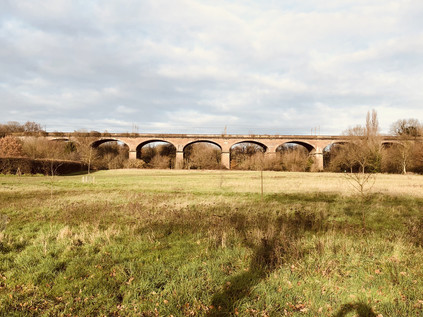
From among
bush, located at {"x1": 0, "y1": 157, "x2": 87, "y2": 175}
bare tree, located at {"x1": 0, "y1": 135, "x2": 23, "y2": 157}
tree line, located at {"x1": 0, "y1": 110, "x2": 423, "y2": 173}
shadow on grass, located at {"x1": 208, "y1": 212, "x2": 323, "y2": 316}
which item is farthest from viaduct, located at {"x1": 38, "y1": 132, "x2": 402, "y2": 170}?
shadow on grass, located at {"x1": 208, "y1": 212, "x2": 323, "y2": 316}

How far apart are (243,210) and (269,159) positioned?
37.8 meters

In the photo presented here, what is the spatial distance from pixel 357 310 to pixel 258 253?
1.86 meters

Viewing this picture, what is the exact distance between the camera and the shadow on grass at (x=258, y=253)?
11.4 feet

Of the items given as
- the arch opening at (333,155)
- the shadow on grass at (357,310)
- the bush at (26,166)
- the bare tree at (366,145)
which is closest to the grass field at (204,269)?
the shadow on grass at (357,310)

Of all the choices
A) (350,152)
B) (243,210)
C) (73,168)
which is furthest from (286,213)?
(350,152)

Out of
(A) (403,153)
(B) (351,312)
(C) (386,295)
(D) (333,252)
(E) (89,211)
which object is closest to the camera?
(B) (351,312)

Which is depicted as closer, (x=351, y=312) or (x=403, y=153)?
(x=351, y=312)

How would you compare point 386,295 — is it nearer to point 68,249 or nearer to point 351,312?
point 351,312

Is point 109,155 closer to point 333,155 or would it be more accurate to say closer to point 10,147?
point 10,147

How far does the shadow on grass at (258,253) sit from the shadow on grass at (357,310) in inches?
46.5

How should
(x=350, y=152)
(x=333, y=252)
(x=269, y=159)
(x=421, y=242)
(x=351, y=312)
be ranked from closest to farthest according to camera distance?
(x=351, y=312), (x=333, y=252), (x=421, y=242), (x=350, y=152), (x=269, y=159)

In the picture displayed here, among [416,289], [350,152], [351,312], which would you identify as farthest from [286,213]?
[350,152]

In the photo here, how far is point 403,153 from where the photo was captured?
3831 cm

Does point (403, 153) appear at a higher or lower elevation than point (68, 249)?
higher
